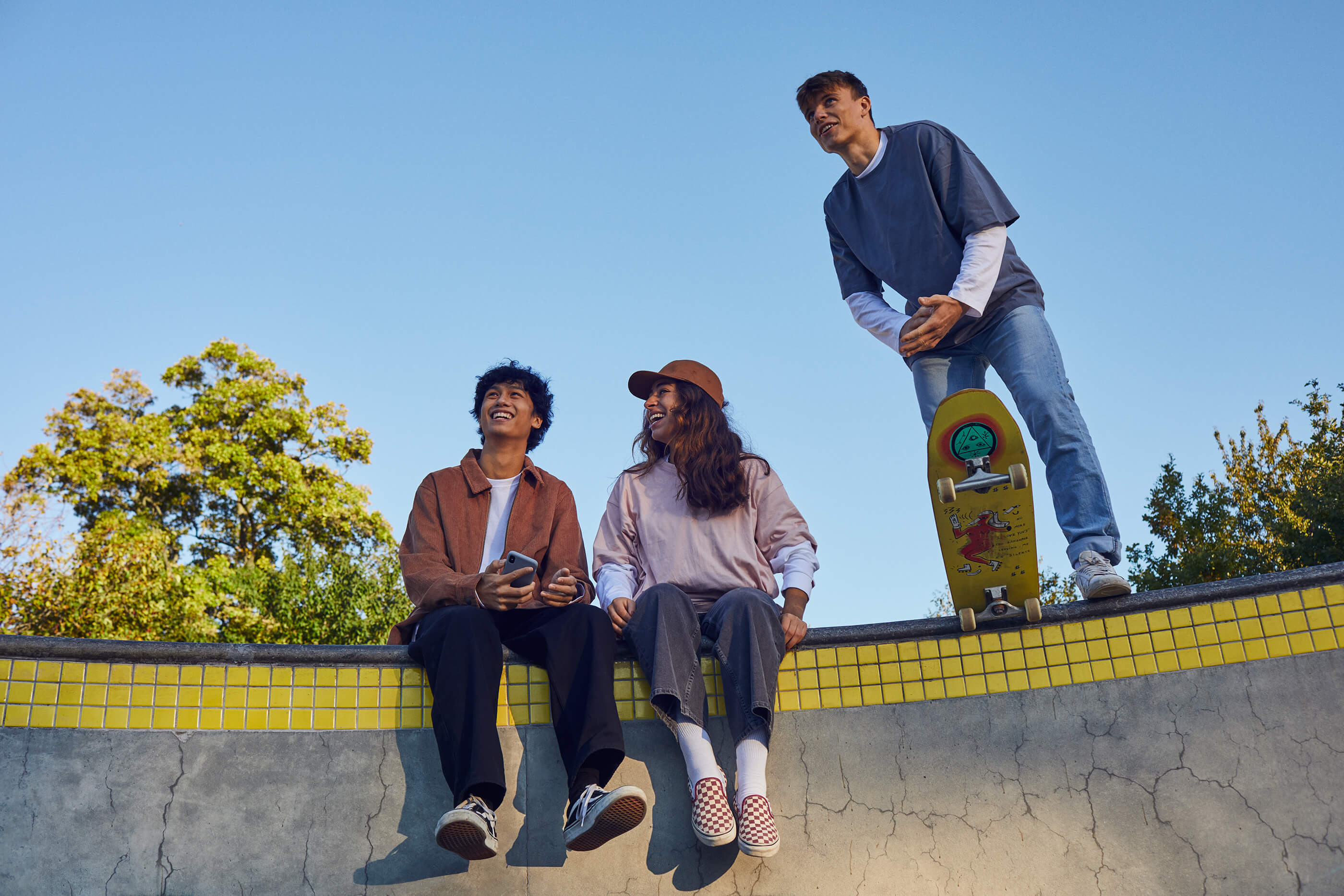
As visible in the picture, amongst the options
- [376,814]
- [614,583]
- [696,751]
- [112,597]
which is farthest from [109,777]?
[112,597]

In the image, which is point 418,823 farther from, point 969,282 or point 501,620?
point 969,282

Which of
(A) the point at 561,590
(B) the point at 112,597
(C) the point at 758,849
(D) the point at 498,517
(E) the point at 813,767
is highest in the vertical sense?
(B) the point at 112,597

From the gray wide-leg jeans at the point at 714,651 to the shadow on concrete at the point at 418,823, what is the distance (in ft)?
2.66

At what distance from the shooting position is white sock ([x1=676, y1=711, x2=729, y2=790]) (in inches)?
130

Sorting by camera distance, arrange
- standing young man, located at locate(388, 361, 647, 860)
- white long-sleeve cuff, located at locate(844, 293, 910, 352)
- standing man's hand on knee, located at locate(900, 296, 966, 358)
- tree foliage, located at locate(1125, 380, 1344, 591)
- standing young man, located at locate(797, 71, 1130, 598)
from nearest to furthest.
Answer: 1. standing young man, located at locate(388, 361, 647, 860)
2. standing young man, located at locate(797, 71, 1130, 598)
3. standing man's hand on knee, located at locate(900, 296, 966, 358)
4. white long-sleeve cuff, located at locate(844, 293, 910, 352)
5. tree foliage, located at locate(1125, 380, 1344, 591)

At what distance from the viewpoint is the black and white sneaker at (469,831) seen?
117 inches

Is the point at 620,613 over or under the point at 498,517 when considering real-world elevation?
under

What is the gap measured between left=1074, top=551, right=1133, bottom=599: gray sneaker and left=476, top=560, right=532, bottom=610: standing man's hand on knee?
6.78 ft

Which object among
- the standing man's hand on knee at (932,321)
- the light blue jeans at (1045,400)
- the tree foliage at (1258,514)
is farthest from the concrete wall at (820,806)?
the tree foliage at (1258,514)

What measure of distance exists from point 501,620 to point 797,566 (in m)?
1.19

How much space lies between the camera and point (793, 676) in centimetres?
382

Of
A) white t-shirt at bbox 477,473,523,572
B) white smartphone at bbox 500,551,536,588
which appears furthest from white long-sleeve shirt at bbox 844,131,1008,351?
white smartphone at bbox 500,551,536,588

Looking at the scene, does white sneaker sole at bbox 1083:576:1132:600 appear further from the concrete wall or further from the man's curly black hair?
the man's curly black hair

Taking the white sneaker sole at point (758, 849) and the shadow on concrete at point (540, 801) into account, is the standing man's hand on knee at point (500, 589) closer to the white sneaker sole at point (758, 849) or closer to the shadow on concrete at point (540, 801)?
the shadow on concrete at point (540, 801)
